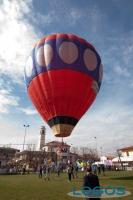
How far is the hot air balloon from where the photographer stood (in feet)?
71.8

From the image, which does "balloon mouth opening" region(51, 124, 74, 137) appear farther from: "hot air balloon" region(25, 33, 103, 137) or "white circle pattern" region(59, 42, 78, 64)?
"white circle pattern" region(59, 42, 78, 64)

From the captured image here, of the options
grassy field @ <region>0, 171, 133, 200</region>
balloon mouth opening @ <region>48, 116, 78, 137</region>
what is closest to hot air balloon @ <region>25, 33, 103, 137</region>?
balloon mouth opening @ <region>48, 116, 78, 137</region>

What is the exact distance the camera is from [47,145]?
140 meters

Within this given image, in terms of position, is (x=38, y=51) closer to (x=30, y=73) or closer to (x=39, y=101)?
(x=30, y=73)

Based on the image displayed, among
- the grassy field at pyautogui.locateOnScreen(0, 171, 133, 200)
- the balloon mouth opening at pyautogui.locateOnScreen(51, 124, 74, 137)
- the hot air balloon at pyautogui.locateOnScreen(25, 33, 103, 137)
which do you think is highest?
the hot air balloon at pyautogui.locateOnScreen(25, 33, 103, 137)

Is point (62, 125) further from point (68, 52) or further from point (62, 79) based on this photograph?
point (68, 52)

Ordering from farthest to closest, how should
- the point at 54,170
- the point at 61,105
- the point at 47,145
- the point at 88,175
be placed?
the point at 47,145
the point at 54,170
the point at 61,105
the point at 88,175

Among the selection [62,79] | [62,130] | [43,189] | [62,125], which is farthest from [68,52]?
[43,189]

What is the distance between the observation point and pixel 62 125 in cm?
2161

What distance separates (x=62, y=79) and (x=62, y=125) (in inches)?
162

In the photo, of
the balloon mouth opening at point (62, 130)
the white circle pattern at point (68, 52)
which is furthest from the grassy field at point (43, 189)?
the white circle pattern at point (68, 52)

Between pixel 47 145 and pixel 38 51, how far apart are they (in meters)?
121

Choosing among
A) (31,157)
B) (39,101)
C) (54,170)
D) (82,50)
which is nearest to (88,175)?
(39,101)

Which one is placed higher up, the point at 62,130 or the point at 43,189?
the point at 62,130
